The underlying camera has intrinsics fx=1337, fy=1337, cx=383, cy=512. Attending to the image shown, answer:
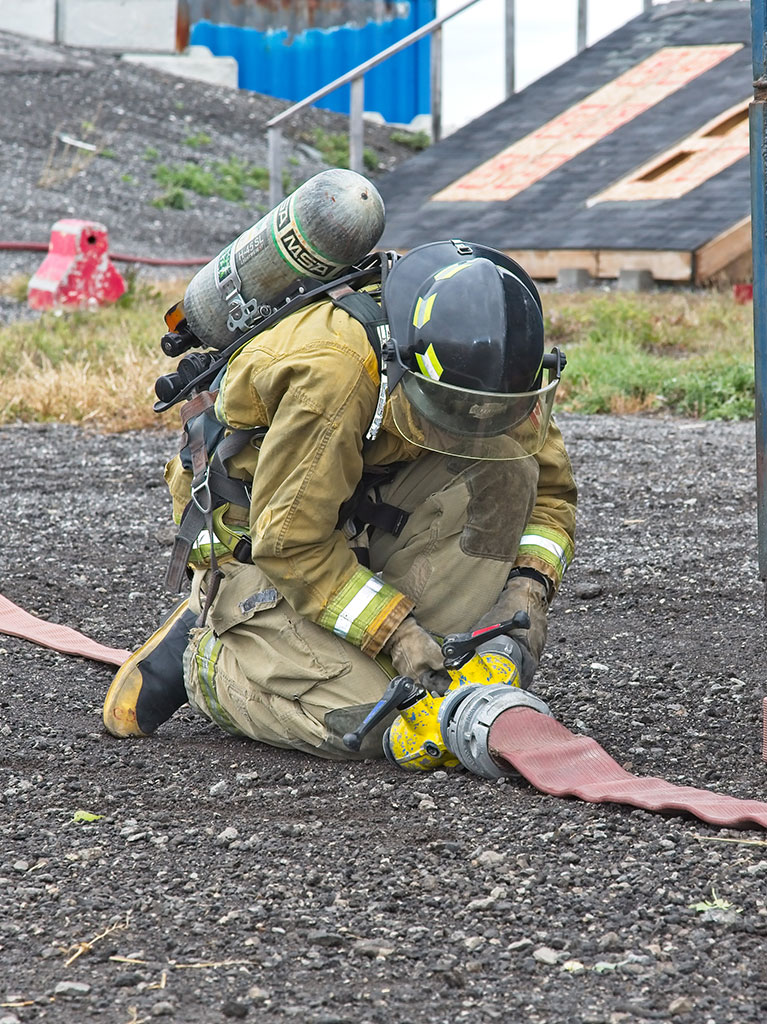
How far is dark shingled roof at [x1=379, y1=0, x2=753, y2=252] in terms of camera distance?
436 inches

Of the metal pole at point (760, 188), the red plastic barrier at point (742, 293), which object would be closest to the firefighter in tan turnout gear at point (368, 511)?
the metal pole at point (760, 188)

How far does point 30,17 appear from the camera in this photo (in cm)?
2161

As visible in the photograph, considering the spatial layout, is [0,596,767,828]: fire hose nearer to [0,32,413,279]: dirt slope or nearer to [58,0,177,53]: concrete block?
[0,32,413,279]: dirt slope

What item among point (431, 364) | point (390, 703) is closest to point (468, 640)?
point (390, 703)

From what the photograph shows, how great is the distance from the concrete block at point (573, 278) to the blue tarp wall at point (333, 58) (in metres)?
10.5

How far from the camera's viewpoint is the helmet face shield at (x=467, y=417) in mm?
2791

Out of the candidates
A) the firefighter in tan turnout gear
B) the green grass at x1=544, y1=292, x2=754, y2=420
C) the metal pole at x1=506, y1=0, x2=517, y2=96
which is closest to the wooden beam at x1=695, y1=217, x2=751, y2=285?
the green grass at x1=544, y1=292, x2=754, y2=420

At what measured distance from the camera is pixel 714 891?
7.55 ft

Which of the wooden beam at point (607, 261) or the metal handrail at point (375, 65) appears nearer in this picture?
the wooden beam at point (607, 261)

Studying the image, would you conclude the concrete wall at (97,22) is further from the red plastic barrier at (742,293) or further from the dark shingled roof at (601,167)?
the red plastic barrier at (742,293)

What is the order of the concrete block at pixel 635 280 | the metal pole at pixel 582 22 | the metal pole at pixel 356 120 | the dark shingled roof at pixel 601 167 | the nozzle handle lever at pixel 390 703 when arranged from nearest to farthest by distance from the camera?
the nozzle handle lever at pixel 390 703 < the concrete block at pixel 635 280 < the dark shingled roof at pixel 601 167 < the metal pole at pixel 356 120 < the metal pole at pixel 582 22

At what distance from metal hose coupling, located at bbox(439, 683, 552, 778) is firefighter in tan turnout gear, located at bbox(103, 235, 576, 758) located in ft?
0.44

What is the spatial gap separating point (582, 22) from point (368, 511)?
1447cm

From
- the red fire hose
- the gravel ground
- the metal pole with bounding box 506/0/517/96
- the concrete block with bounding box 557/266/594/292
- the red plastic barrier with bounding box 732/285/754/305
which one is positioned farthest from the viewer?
the metal pole with bounding box 506/0/517/96
